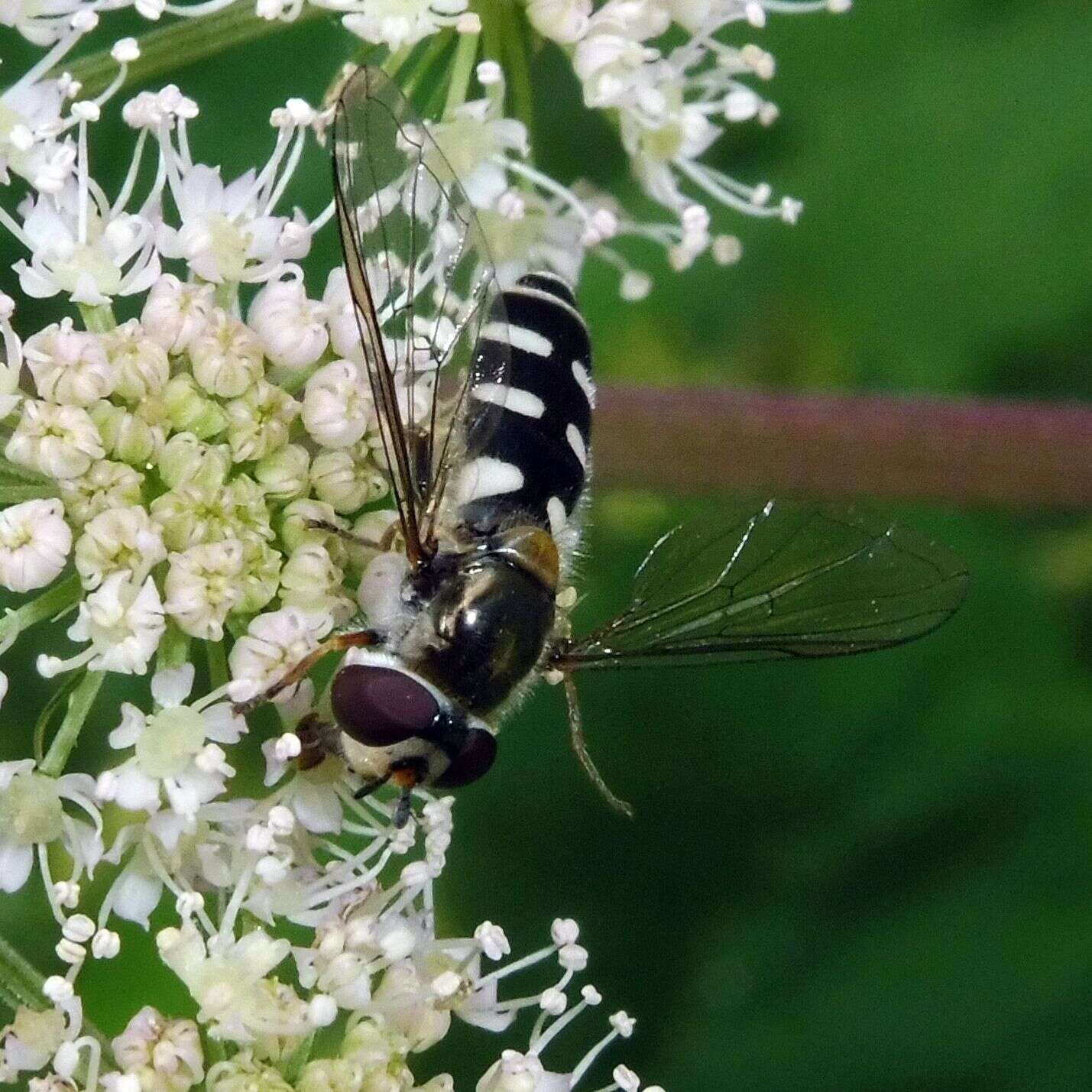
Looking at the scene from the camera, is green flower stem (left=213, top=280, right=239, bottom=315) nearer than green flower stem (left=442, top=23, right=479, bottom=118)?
Yes

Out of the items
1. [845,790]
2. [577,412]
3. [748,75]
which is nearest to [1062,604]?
[845,790]

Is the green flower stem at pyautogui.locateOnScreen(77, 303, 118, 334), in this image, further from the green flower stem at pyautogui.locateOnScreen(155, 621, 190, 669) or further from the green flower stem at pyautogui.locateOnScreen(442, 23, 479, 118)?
the green flower stem at pyautogui.locateOnScreen(442, 23, 479, 118)

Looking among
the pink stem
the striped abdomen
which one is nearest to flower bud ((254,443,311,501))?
the striped abdomen

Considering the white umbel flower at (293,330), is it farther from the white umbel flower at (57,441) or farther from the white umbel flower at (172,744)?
the white umbel flower at (172,744)

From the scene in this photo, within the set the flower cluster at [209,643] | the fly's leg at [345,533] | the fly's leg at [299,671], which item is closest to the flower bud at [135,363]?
the flower cluster at [209,643]

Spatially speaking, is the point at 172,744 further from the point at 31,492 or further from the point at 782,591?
the point at 782,591

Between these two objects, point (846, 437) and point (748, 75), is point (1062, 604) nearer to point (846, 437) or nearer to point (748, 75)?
point (846, 437)

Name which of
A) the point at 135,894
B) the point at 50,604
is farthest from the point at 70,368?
the point at 135,894
